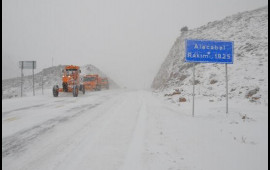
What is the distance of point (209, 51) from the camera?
942 centimetres

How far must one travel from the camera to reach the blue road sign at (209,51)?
938 centimetres

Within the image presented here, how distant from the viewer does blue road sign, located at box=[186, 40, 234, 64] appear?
30.8 ft

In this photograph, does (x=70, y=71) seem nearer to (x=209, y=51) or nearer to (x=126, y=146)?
(x=209, y=51)

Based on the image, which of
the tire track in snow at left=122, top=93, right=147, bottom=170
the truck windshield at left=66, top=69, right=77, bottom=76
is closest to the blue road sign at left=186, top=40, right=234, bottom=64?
the tire track in snow at left=122, top=93, right=147, bottom=170

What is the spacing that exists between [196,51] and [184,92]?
35.0 ft

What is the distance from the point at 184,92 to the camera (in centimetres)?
1961

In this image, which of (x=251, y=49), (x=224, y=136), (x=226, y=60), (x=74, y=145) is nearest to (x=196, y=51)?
(x=226, y=60)

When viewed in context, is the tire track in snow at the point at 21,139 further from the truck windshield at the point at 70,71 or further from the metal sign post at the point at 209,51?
the truck windshield at the point at 70,71

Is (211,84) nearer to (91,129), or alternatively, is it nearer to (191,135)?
(191,135)

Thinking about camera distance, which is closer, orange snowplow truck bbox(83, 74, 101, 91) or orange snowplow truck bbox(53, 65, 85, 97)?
orange snowplow truck bbox(53, 65, 85, 97)

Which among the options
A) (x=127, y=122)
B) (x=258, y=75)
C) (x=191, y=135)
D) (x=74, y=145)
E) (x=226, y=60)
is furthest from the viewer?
(x=258, y=75)

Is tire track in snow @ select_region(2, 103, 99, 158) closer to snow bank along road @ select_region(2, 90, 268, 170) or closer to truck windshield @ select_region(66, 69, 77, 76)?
snow bank along road @ select_region(2, 90, 268, 170)

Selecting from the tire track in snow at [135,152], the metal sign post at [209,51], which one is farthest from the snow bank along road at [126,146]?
the metal sign post at [209,51]

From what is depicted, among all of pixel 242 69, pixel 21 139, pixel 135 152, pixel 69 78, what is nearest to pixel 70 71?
pixel 69 78
